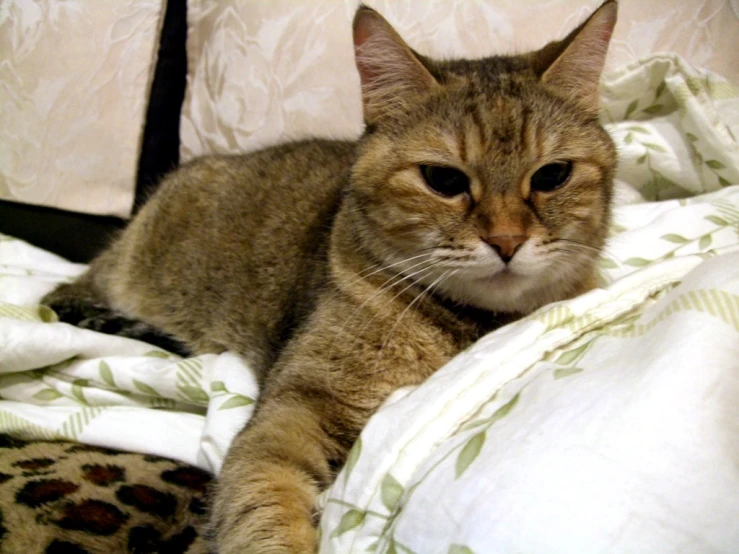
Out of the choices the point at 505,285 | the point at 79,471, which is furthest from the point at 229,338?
the point at 505,285

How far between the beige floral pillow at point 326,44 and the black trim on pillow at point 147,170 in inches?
2.4

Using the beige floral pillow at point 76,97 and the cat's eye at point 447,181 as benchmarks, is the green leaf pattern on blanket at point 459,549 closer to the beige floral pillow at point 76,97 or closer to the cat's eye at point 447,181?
the cat's eye at point 447,181

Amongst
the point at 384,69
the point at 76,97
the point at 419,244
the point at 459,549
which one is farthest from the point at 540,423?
the point at 76,97

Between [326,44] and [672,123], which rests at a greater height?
[326,44]

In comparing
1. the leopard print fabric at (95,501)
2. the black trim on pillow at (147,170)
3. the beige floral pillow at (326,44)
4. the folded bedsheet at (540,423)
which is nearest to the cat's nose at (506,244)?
the folded bedsheet at (540,423)

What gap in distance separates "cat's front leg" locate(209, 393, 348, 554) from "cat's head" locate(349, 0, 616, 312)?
1.13 ft

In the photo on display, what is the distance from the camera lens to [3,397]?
1384 mm

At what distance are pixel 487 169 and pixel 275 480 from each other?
2.10 ft

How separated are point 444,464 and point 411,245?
1.40ft

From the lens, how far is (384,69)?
1078mm

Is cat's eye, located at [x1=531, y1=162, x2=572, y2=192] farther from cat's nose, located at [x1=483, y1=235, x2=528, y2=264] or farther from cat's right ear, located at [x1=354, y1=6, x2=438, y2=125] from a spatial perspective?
cat's right ear, located at [x1=354, y1=6, x2=438, y2=125]

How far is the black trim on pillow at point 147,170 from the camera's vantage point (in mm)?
2014

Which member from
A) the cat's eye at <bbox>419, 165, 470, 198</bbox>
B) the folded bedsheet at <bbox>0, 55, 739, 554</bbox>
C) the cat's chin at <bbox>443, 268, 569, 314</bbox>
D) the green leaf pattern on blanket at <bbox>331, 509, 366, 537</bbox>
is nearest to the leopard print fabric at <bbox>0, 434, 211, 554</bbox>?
the folded bedsheet at <bbox>0, 55, 739, 554</bbox>

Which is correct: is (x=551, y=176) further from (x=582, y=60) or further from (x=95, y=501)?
(x=95, y=501)
